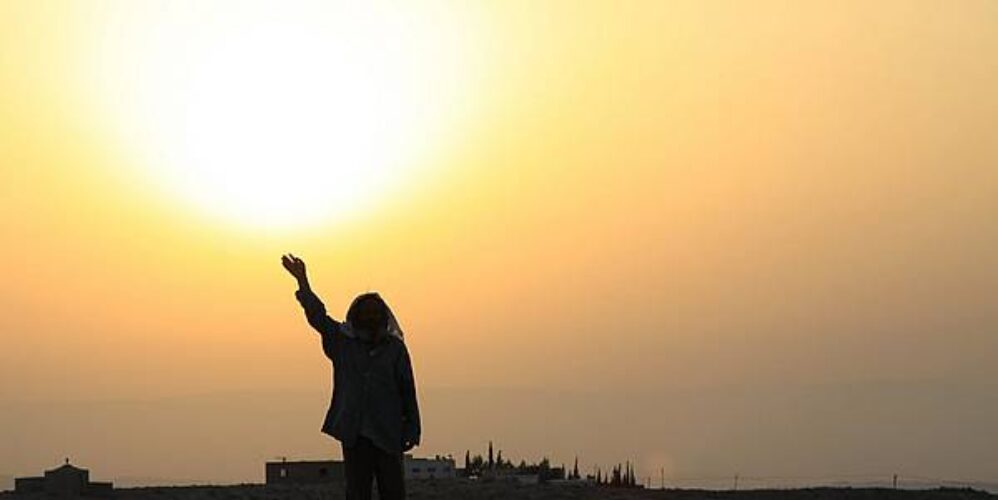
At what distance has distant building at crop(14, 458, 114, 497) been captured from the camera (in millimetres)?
28500

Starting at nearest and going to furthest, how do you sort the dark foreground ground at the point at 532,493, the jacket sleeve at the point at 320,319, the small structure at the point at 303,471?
the jacket sleeve at the point at 320,319 → the dark foreground ground at the point at 532,493 → the small structure at the point at 303,471

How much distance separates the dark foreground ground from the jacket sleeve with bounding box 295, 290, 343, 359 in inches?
548

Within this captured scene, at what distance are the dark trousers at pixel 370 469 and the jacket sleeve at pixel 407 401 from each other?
0.62 ft

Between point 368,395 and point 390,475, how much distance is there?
0.61 m

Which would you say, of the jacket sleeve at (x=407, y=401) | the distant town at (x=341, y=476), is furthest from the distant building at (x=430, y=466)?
the jacket sleeve at (x=407, y=401)

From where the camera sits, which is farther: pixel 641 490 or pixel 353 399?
pixel 641 490

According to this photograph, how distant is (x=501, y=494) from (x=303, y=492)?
10.0ft

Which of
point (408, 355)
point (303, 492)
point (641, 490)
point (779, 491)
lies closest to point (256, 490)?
point (303, 492)

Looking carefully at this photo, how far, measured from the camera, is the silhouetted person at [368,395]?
13.4m

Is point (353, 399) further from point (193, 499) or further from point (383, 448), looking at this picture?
point (193, 499)

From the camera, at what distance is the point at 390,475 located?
1352cm

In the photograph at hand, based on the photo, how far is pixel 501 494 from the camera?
2820 cm

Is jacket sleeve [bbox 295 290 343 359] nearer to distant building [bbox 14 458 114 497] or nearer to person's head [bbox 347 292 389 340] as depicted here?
person's head [bbox 347 292 389 340]

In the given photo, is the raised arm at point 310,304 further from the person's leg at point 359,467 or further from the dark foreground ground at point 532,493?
the dark foreground ground at point 532,493
